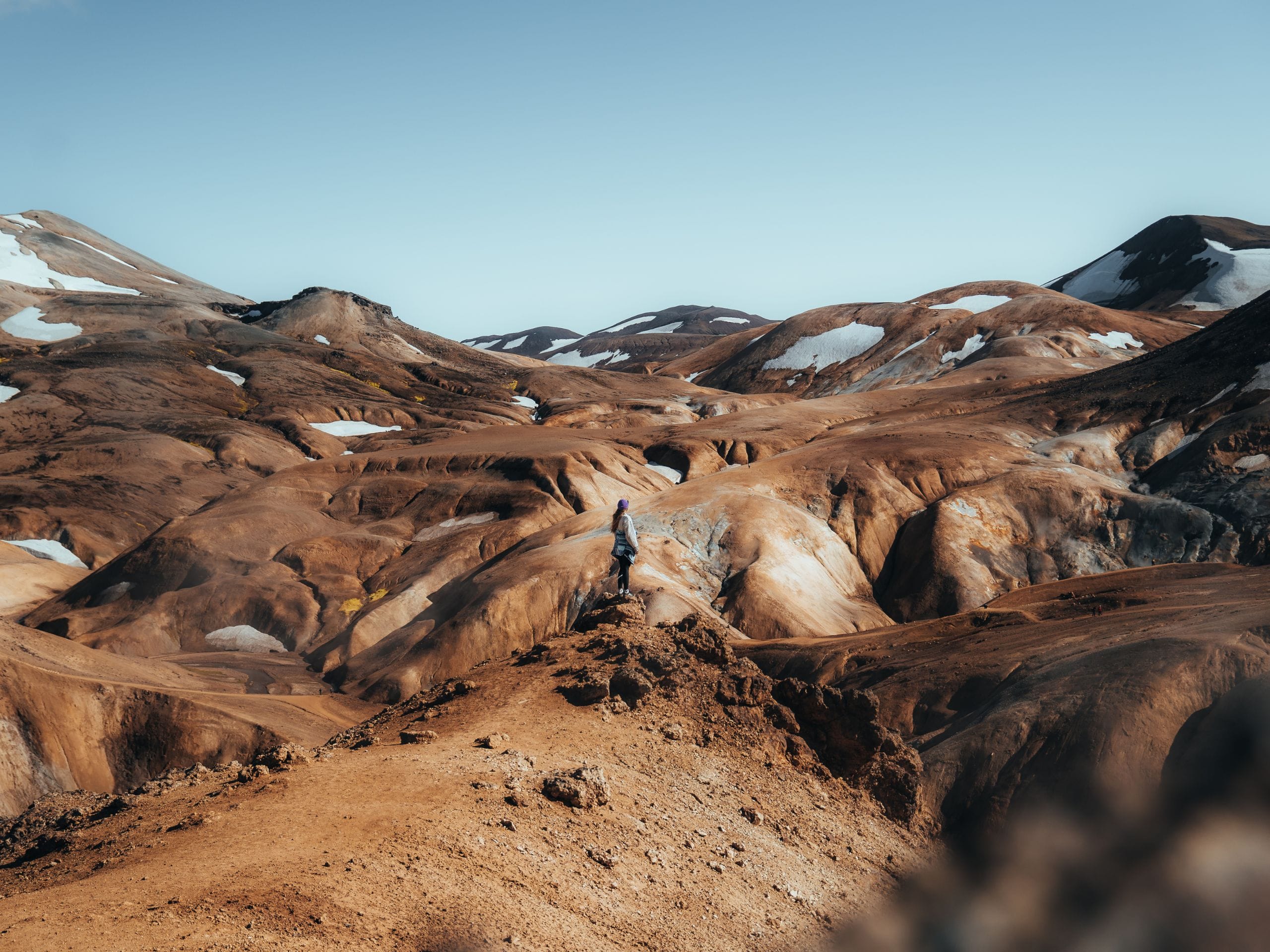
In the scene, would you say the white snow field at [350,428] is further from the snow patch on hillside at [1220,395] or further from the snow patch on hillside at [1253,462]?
the snow patch on hillside at [1253,462]

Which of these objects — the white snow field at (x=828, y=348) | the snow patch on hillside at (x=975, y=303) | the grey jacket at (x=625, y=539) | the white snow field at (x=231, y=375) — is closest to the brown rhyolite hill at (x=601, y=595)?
the white snow field at (x=231, y=375)

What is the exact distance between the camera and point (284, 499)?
2303 inches

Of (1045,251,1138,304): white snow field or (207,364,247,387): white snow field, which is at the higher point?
(1045,251,1138,304): white snow field

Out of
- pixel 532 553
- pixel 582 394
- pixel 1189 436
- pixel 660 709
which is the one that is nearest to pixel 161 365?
pixel 582 394

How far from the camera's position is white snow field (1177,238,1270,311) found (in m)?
115

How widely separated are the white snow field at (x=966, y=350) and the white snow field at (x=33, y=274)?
348 ft

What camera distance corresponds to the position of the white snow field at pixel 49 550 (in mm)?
58062

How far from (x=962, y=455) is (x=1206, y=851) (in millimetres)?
39785

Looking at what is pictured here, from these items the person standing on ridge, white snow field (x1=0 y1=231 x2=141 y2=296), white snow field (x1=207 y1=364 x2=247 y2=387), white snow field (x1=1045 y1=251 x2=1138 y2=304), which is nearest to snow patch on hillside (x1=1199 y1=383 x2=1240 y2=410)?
the person standing on ridge

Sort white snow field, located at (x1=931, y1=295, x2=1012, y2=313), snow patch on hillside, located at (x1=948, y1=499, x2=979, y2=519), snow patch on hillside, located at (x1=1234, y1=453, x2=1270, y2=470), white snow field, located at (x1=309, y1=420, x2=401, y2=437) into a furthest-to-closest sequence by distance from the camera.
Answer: white snow field, located at (x1=931, y1=295, x2=1012, y2=313) → white snow field, located at (x1=309, y1=420, x2=401, y2=437) → snow patch on hillside, located at (x1=948, y1=499, x2=979, y2=519) → snow patch on hillside, located at (x1=1234, y1=453, x2=1270, y2=470)

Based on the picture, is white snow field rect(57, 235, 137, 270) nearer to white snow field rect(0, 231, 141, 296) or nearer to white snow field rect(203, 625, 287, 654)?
white snow field rect(0, 231, 141, 296)

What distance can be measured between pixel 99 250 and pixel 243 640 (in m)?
137

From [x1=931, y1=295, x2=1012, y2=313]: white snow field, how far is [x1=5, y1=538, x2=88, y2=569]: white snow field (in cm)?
9623

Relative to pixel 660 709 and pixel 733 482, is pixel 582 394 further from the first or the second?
pixel 660 709
